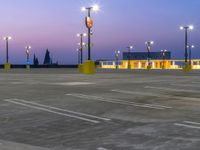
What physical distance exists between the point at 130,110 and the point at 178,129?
3296 millimetres

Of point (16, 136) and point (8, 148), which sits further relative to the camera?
point (16, 136)

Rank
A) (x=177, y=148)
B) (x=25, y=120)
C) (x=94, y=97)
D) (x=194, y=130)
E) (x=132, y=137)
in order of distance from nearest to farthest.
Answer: (x=177, y=148)
(x=132, y=137)
(x=194, y=130)
(x=25, y=120)
(x=94, y=97)

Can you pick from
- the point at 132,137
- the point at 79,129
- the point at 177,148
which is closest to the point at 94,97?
the point at 79,129

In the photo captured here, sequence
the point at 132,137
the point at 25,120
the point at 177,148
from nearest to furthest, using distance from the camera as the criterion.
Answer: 1. the point at 177,148
2. the point at 132,137
3. the point at 25,120

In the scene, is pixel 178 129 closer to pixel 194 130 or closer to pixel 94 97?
pixel 194 130

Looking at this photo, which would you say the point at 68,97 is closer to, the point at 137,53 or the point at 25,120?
the point at 25,120

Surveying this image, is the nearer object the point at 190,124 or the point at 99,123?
the point at 190,124

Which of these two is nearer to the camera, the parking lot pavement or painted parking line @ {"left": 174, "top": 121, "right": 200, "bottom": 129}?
the parking lot pavement

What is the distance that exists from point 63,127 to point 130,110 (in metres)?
3.20

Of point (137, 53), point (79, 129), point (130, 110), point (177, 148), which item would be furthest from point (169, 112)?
point (137, 53)

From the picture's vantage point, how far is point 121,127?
9.22 m

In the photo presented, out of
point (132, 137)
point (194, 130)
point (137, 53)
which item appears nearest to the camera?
point (132, 137)

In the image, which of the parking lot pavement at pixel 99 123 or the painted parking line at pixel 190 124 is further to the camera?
the painted parking line at pixel 190 124

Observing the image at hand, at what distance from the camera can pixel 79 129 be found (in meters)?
9.02
